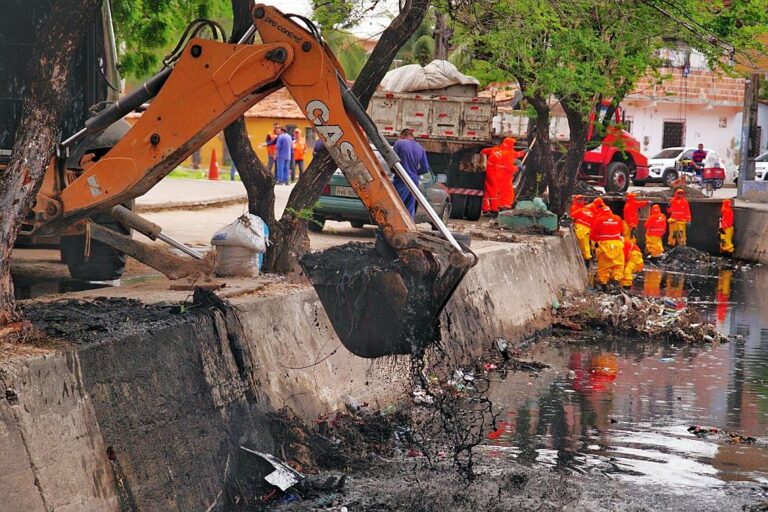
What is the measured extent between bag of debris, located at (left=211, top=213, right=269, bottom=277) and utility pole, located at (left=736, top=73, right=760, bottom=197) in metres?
24.6

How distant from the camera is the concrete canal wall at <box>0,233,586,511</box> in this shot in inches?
246

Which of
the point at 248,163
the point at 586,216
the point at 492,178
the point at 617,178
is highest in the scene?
the point at 248,163

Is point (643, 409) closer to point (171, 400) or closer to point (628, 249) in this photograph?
point (171, 400)

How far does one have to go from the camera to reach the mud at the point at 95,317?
7.20 metres

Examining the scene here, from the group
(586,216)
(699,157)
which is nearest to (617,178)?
(699,157)

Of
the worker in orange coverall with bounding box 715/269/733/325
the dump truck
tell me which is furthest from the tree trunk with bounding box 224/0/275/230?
the dump truck

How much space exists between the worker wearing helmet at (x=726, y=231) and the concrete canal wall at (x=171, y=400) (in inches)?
740

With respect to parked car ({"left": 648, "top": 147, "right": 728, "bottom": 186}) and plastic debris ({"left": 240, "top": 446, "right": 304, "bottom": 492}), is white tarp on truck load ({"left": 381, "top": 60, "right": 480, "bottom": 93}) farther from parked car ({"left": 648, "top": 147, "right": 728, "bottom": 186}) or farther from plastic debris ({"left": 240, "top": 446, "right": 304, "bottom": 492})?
parked car ({"left": 648, "top": 147, "right": 728, "bottom": 186})

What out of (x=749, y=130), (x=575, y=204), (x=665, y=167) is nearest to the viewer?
(x=575, y=204)

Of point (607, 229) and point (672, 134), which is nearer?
point (607, 229)

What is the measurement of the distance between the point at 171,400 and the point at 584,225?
14303 millimetres

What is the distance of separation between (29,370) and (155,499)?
1174mm

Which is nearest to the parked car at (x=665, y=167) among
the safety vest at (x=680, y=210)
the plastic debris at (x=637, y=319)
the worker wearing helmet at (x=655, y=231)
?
the safety vest at (x=680, y=210)

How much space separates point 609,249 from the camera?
19016 mm
